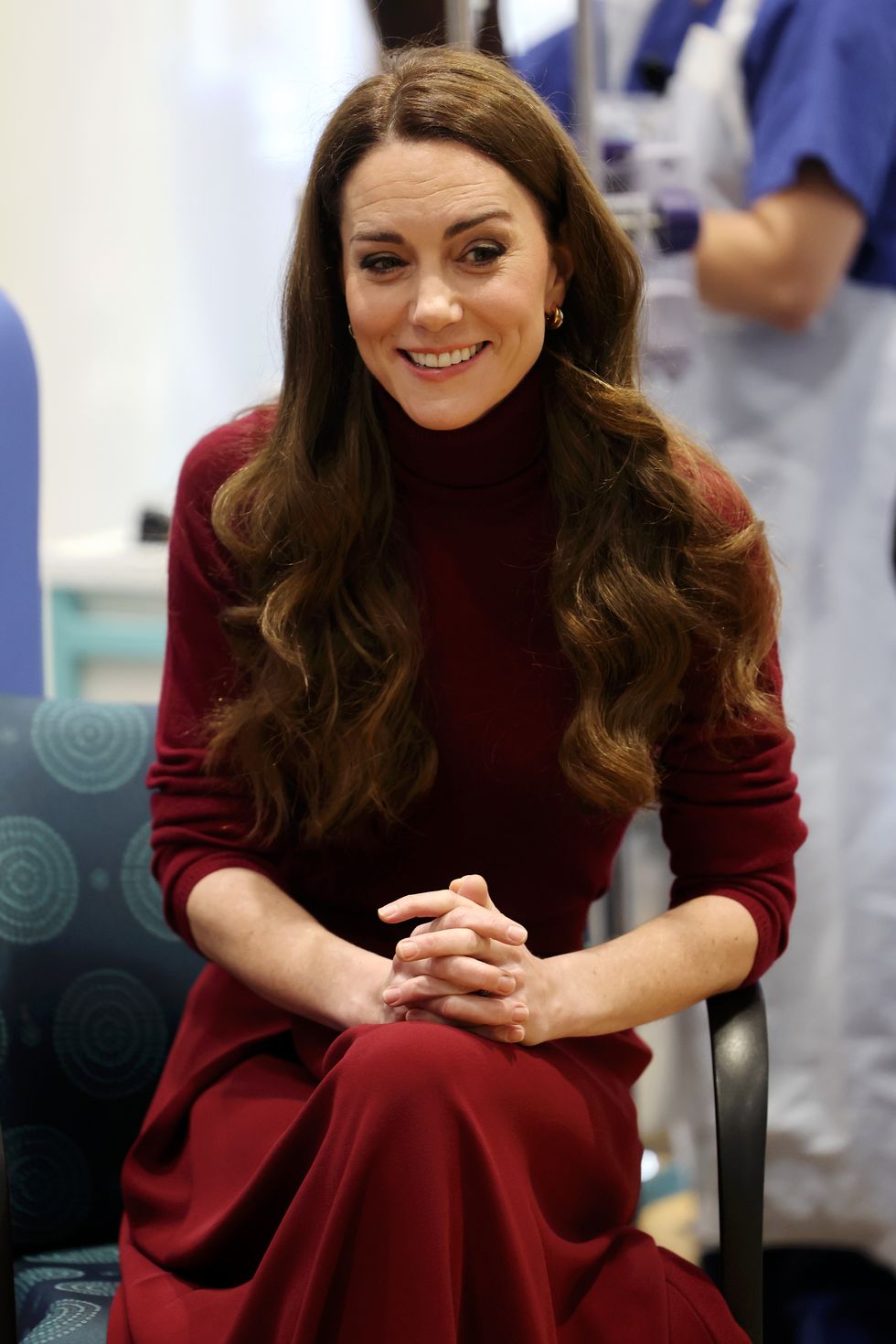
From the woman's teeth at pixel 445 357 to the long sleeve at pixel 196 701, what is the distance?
0.68 ft

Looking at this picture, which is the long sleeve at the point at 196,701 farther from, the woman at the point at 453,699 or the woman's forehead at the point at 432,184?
the woman's forehead at the point at 432,184

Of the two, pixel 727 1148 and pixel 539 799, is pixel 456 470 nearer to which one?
pixel 539 799

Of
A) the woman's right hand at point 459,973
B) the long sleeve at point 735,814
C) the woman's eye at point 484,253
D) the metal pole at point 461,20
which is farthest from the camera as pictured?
the metal pole at point 461,20

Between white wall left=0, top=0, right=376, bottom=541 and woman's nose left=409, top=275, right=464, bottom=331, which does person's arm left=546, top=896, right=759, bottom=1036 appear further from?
white wall left=0, top=0, right=376, bottom=541

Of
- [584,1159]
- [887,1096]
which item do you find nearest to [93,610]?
[887,1096]

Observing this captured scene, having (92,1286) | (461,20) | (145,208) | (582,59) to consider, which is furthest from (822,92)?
(92,1286)

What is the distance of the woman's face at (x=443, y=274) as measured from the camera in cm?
120

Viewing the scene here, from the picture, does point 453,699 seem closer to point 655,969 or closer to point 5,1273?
point 655,969

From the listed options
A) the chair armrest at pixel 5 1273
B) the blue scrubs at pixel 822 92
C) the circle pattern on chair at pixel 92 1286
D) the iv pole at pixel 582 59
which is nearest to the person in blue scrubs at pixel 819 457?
the blue scrubs at pixel 822 92

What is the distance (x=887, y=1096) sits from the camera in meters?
2.06

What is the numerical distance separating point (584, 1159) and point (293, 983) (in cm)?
25

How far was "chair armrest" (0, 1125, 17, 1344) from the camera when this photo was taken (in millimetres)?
1147

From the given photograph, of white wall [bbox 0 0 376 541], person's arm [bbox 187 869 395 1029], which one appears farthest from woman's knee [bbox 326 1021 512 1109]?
white wall [bbox 0 0 376 541]

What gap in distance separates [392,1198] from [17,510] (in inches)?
32.8
